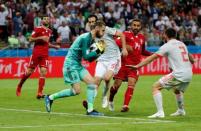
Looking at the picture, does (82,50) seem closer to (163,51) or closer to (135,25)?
(163,51)

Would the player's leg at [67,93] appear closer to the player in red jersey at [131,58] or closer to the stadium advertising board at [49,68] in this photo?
the player in red jersey at [131,58]

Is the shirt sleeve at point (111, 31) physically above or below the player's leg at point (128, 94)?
above

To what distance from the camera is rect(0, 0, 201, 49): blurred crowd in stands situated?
34.1m

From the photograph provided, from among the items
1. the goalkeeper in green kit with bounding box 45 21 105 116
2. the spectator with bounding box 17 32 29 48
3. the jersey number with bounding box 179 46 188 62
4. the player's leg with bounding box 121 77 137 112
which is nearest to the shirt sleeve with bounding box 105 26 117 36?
the player's leg with bounding box 121 77 137 112

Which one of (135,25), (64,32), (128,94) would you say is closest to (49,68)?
(64,32)

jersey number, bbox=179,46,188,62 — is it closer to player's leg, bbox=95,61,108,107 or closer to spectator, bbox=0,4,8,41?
player's leg, bbox=95,61,108,107

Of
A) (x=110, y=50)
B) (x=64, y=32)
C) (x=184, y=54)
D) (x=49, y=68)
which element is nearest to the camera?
(x=184, y=54)

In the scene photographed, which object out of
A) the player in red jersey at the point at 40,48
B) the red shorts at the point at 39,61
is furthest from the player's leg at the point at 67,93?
the red shorts at the point at 39,61

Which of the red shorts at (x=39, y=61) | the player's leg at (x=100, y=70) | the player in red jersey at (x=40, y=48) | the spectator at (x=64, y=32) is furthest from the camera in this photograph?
the spectator at (x=64, y=32)

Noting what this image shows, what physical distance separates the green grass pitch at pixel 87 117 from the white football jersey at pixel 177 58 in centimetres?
96

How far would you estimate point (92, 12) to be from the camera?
3672 cm

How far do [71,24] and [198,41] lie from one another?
6.88 meters

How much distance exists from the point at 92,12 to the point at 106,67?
1895 cm

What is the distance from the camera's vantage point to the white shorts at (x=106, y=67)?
1772 cm
